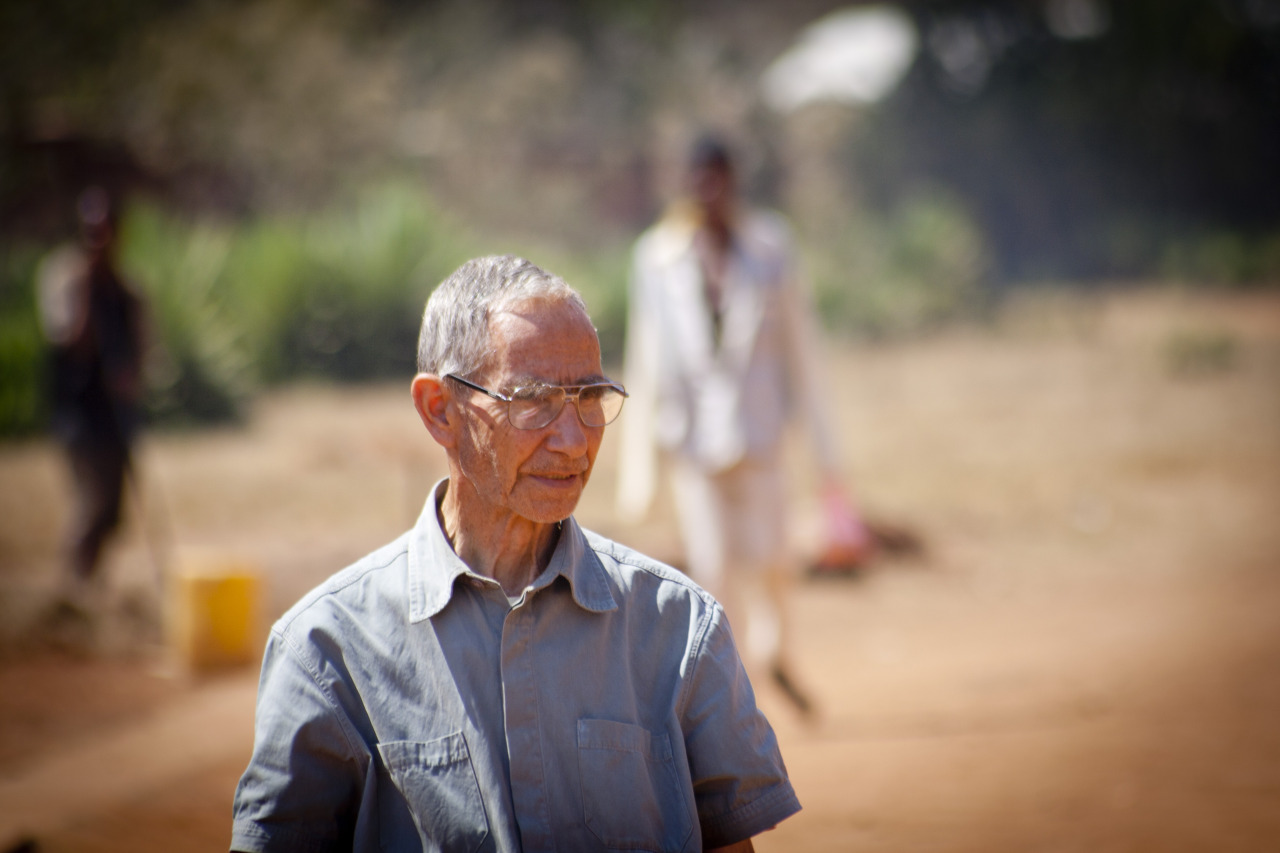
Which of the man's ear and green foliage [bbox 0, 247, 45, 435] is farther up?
green foliage [bbox 0, 247, 45, 435]

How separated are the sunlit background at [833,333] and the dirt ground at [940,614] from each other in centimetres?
3

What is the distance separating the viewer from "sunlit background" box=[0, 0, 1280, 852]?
4.99m

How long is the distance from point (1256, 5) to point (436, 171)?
17724mm

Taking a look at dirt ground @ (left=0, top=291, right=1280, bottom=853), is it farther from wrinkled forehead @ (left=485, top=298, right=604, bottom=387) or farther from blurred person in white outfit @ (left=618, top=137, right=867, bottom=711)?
wrinkled forehead @ (left=485, top=298, right=604, bottom=387)

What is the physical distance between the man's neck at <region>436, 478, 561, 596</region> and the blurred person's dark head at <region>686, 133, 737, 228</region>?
3.00 metres

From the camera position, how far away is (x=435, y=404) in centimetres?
212

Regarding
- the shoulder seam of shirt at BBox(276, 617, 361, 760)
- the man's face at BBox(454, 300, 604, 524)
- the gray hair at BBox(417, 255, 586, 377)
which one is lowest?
the shoulder seam of shirt at BBox(276, 617, 361, 760)

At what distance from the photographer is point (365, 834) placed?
185cm

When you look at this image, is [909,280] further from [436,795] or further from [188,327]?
[436,795]

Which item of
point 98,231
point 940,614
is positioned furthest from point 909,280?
point 98,231

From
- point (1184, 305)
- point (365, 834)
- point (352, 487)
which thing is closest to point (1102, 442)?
point (352, 487)

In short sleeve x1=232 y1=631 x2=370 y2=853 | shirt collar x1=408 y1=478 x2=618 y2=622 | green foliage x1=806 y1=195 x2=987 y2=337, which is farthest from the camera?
green foliage x1=806 y1=195 x2=987 y2=337

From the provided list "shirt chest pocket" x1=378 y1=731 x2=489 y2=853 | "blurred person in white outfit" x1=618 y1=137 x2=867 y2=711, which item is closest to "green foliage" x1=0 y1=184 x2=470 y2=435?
"blurred person in white outfit" x1=618 y1=137 x2=867 y2=711

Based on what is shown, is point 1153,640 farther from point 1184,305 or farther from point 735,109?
→ point 735,109
